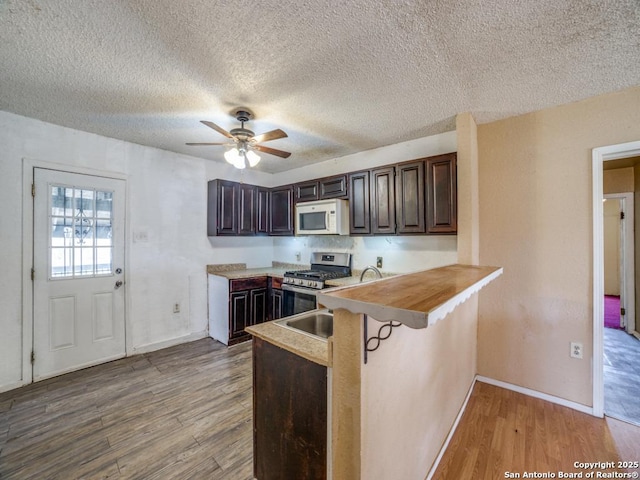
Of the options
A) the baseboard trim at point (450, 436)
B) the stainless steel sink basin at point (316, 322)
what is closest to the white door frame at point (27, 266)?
the stainless steel sink basin at point (316, 322)

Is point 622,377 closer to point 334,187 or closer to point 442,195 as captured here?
point 442,195

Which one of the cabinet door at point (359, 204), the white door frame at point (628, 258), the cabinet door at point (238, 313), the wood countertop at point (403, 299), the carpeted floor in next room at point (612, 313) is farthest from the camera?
the carpeted floor in next room at point (612, 313)

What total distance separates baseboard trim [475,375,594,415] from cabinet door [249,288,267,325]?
2633 millimetres

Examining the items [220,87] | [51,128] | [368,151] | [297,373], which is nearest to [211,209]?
[51,128]

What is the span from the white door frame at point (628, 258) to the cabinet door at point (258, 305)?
5.00 metres

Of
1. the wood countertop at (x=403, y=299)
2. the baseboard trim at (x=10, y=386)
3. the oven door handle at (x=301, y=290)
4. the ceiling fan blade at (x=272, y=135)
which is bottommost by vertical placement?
the baseboard trim at (x=10, y=386)

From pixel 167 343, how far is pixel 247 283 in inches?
49.0

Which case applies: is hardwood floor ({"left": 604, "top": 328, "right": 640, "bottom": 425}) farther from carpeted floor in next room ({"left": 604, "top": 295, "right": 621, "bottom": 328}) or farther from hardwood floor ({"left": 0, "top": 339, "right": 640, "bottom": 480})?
carpeted floor in next room ({"left": 604, "top": 295, "right": 621, "bottom": 328})

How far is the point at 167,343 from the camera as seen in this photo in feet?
11.1

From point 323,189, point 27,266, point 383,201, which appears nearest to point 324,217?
point 323,189

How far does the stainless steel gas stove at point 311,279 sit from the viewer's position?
316 cm

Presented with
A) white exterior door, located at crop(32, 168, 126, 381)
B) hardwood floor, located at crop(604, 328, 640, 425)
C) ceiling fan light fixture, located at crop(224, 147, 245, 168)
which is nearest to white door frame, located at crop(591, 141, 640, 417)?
hardwood floor, located at crop(604, 328, 640, 425)

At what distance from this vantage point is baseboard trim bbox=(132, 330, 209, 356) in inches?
125

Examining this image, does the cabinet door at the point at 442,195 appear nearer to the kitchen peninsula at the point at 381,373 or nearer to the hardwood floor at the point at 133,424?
the kitchen peninsula at the point at 381,373
